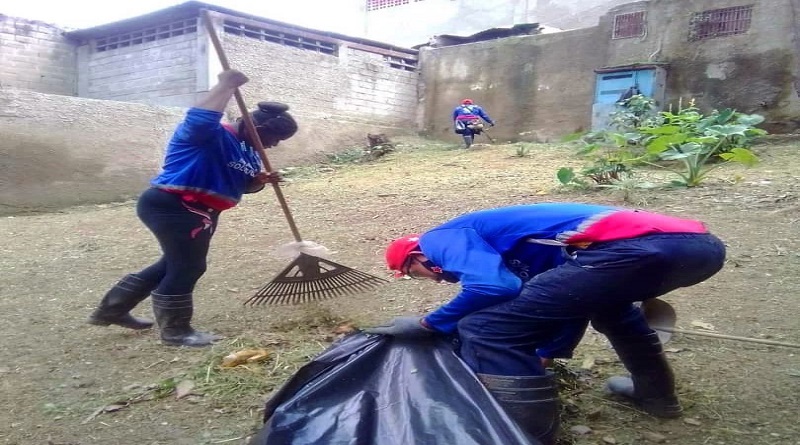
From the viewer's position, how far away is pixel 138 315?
3.68 m

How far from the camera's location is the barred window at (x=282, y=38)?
939 cm

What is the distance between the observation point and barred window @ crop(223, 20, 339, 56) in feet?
30.8

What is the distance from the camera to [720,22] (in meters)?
8.85

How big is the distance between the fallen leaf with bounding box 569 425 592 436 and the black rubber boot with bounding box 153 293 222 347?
171 centimetres

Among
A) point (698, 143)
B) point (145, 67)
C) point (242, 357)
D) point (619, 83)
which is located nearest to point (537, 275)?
point (242, 357)

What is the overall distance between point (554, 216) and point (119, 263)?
375 cm

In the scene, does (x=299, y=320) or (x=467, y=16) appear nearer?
(x=299, y=320)

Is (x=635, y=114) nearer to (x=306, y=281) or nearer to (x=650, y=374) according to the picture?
(x=306, y=281)

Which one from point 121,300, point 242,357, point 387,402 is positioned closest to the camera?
point 387,402

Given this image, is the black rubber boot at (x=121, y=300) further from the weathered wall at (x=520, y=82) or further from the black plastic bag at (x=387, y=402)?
the weathered wall at (x=520, y=82)

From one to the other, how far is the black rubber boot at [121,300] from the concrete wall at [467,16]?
13525 mm

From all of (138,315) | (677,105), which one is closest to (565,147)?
(677,105)

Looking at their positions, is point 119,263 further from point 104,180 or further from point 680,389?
point 680,389

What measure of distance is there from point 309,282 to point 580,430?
169 cm
